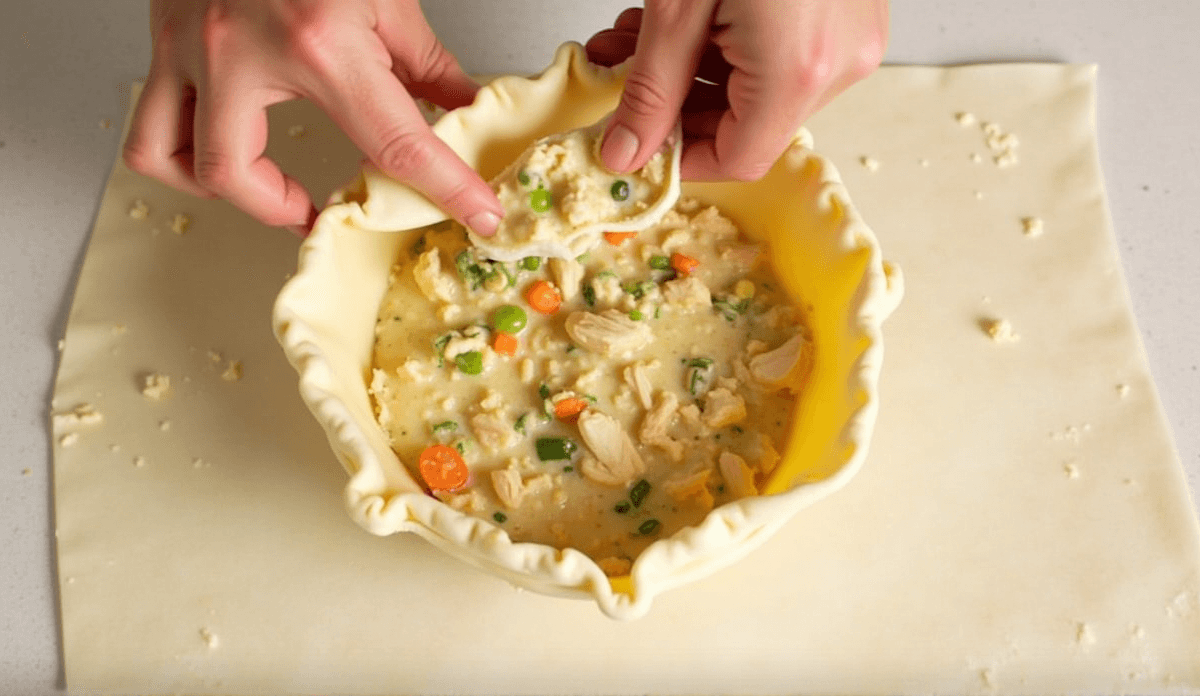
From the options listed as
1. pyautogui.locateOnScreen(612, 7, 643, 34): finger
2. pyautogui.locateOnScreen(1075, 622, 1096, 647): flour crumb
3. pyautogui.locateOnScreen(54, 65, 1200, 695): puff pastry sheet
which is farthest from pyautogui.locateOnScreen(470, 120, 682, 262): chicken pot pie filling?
pyautogui.locateOnScreen(1075, 622, 1096, 647): flour crumb

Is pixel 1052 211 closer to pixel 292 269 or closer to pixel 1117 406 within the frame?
pixel 1117 406

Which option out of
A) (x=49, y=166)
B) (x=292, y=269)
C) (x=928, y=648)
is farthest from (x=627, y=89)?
(x=49, y=166)

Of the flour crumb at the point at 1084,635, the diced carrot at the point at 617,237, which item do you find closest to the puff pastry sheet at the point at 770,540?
the flour crumb at the point at 1084,635

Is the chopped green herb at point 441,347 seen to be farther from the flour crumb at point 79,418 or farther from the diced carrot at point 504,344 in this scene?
the flour crumb at point 79,418

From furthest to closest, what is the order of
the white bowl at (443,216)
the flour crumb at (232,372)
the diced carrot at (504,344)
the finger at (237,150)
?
1. the flour crumb at (232,372)
2. the diced carrot at (504,344)
3. the finger at (237,150)
4. the white bowl at (443,216)

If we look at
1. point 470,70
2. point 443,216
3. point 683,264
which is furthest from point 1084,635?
point 470,70

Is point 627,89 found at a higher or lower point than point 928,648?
higher
